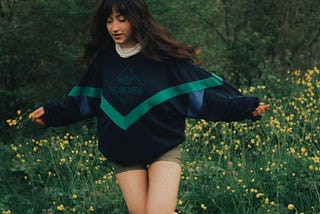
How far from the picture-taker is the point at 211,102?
12.3 feet

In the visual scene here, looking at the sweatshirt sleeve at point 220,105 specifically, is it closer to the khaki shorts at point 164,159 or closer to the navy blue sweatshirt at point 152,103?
the navy blue sweatshirt at point 152,103

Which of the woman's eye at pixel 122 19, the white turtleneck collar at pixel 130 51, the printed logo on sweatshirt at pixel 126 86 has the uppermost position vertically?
the woman's eye at pixel 122 19

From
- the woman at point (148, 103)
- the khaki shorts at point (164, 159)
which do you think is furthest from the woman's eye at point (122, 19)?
the khaki shorts at point (164, 159)

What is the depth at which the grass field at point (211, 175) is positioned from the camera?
448 cm

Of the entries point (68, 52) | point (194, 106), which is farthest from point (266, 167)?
point (68, 52)

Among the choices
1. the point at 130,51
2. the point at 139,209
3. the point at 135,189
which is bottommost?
the point at 139,209

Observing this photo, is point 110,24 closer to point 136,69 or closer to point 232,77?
point 136,69

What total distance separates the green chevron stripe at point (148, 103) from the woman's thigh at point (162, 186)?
0.94 feet

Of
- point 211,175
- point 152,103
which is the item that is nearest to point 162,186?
point 152,103

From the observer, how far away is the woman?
3598 mm

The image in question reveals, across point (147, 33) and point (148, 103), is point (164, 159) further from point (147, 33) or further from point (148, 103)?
point (147, 33)

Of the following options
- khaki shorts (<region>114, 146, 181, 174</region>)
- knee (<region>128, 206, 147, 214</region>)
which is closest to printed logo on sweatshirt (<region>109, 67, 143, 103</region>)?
khaki shorts (<region>114, 146, 181, 174</region>)

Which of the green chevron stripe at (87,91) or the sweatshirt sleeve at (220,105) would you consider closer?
the sweatshirt sleeve at (220,105)

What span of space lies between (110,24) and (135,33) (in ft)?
0.49
